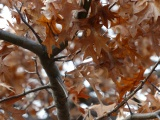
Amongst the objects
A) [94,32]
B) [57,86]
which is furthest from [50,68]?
[94,32]

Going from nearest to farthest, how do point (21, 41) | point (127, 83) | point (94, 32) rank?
point (94, 32) → point (21, 41) → point (127, 83)

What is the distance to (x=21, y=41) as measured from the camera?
4.20 ft

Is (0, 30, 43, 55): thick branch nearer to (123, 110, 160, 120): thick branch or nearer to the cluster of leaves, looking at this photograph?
the cluster of leaves

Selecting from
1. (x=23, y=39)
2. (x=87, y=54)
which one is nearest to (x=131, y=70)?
(x=87, y=54)

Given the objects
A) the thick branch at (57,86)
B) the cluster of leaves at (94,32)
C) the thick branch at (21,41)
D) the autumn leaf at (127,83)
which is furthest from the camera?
the autumn leaf at (127,83)

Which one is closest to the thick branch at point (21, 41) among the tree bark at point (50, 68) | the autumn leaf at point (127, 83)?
the tree bark at point (50, 68)

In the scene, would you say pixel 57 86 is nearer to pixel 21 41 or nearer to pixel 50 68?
pixel 50 68

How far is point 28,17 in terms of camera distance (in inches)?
50.9

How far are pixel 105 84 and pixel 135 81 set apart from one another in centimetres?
169

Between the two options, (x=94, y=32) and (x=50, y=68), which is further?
(x=50, y=68)

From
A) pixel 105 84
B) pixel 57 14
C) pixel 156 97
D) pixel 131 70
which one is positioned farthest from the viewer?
pixel 105 84

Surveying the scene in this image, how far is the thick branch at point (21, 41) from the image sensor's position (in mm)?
1262

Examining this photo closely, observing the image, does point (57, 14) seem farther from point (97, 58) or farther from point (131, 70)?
point (131, 70)

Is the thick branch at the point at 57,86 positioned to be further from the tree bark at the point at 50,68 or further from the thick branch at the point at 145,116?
the thick branch at the point at 145,116
